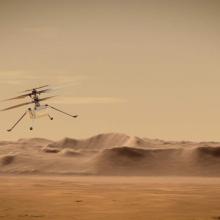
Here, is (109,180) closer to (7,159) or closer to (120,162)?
(120,162)

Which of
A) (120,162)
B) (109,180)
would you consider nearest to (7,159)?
(120,162)

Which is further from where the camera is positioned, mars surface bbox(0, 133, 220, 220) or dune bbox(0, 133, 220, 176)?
dune bbox(0, 133, 220, 176)

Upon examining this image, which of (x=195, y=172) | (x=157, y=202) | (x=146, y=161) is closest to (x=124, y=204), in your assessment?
(x=157, y=202)

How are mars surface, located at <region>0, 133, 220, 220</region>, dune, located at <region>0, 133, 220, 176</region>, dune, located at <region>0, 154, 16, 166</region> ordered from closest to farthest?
mars surface, located at <region>0, 133, 220, 220</region>, dune, located at <region>0, 133, 220, 176</region>, dune, located at <region>0, 154, 16, 166</region>

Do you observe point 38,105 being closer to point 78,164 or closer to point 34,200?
point 34,200

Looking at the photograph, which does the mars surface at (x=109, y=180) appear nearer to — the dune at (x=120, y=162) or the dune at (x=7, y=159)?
the dune at (x=120, y=162)

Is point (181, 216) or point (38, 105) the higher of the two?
point (38, 105)

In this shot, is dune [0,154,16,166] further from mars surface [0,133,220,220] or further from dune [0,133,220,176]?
mars surface [0,133,220,220]

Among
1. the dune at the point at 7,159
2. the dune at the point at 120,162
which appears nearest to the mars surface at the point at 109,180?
the dune at the point at 120,162

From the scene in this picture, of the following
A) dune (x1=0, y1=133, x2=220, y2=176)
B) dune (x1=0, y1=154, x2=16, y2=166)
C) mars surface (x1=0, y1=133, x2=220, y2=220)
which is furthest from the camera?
dune (x1=0, y1=154, x2=16, y2=166)

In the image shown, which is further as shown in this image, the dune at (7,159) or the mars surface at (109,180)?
the dune at (7,159)

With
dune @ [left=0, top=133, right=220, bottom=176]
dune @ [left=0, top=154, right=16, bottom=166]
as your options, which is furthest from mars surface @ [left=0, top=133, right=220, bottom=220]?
dune @ [left=0, top=154, right=16, bottom=166]
